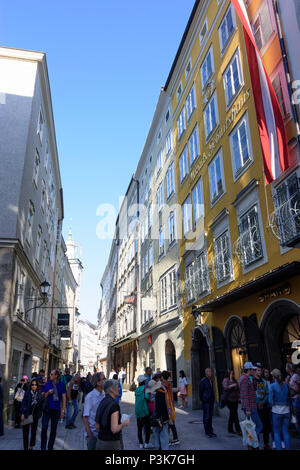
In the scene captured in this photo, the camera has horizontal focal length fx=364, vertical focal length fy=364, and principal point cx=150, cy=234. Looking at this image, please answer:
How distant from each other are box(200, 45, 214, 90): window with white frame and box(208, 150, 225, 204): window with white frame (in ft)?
15.5

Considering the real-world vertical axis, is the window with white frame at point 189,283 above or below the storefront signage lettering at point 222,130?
below

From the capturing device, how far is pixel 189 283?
63.1 feet

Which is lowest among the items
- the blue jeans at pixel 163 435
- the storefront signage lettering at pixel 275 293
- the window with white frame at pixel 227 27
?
the blue jeans at pixel 163 435

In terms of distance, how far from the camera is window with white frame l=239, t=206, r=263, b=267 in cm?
1214

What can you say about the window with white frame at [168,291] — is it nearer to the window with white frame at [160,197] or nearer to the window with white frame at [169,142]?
the window with white frame at [160,197]

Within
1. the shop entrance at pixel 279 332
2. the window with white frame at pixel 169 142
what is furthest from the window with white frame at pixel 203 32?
the shop entrance at pixel 279 332

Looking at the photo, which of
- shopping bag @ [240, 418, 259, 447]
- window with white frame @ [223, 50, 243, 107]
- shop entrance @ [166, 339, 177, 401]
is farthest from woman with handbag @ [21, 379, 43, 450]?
shop entrance @ [166, 339, 177, 401]

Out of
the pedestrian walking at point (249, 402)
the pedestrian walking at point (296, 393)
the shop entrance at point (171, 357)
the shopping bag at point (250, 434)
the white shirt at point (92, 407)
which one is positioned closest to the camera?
the white shirt at point (92, 407)

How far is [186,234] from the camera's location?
803 inches

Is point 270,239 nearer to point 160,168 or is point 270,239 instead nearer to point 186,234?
point 186,234

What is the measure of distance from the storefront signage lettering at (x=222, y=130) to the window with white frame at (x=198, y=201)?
2.37 feet

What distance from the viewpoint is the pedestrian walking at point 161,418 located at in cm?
791

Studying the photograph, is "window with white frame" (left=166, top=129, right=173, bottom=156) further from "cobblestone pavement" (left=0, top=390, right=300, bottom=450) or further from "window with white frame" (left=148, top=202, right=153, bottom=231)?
"cobblestone pavement" (left=0, top=390, right=300, bottom=450)
